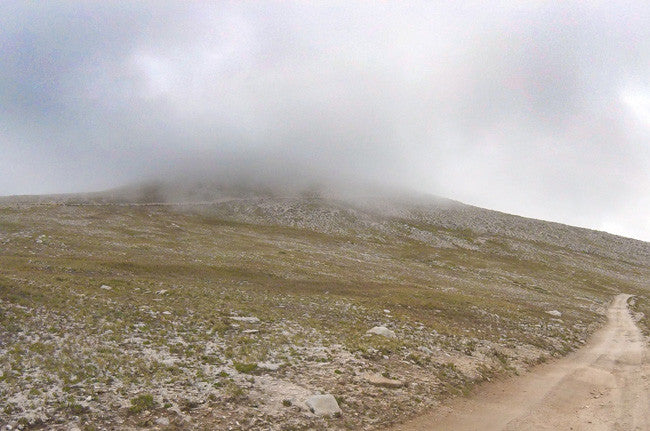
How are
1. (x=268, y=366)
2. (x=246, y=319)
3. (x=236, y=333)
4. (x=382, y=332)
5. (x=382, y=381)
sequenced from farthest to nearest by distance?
(x=382, y=332) < (x=246, y=319) < (x=236, y=333) < (x=268, y=366) < (x=382, y=381)

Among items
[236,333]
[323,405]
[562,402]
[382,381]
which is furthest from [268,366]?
[562,402]

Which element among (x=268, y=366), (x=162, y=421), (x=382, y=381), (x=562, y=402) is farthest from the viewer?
(x=562, y=402)

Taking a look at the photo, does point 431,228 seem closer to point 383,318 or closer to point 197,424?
point 383,318

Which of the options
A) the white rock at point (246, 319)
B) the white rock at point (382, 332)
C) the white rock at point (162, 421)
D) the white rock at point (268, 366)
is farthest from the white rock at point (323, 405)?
the white rock at point (246, 319)

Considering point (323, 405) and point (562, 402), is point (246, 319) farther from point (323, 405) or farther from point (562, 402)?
point (562, 402)

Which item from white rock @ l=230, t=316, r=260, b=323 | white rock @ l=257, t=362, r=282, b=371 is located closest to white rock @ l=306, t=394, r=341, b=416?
white rock @ l=257, t=362, r=282, b=371

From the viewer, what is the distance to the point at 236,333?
24.7 metres

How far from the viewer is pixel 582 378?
2470 cm

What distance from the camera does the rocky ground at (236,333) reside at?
619 inches

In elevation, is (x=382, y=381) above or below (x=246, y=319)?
below

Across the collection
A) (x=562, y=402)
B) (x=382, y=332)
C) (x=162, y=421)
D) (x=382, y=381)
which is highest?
(x=382, y=332)

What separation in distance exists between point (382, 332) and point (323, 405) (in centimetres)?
1251

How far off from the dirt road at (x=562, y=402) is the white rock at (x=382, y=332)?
7.69 meters

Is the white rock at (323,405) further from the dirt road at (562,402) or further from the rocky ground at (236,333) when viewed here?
the dirt road at (562,402)
